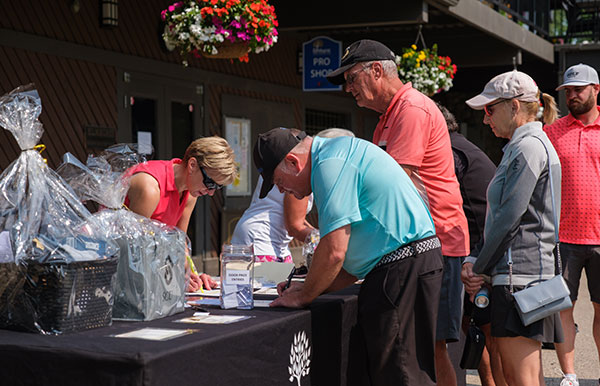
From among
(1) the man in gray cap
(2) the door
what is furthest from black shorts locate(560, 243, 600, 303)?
(2) the door

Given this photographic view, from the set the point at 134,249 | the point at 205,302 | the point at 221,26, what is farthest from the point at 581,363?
the point at 134,249

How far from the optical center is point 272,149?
312 centimetres

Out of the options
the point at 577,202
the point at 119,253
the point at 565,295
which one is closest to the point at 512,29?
the point at 577,202

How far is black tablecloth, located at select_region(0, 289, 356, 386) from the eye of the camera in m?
2.24

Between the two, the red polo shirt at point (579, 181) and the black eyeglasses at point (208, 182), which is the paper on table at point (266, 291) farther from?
the red polo shirt at point (579, 181)

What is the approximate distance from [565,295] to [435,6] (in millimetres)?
7008

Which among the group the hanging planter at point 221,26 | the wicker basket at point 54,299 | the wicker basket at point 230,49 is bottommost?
the wicker basket at point 54,299

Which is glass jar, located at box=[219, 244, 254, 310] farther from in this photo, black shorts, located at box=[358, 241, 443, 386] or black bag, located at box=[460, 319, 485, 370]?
black bag, located at box=[460, 319, 485, 370]

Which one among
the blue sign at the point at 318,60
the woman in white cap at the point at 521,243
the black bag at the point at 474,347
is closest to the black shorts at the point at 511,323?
the woman in white cap at the point at 521,243

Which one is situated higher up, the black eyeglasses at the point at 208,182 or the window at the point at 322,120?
the black eyeglasses at the point at 208,182

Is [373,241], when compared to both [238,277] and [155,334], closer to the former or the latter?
[238,277]

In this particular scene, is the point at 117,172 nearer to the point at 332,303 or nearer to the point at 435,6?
the point at 332,303

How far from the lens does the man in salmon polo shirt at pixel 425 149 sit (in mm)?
3891

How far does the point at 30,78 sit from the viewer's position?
307 inches
